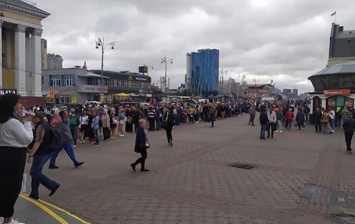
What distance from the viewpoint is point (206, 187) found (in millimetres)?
8500

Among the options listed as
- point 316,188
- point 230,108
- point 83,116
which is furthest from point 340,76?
point 316,188

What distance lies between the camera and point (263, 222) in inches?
241

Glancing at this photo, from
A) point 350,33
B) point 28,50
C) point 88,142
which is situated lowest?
point 88,142

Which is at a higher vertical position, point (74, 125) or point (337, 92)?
point (337, 92)

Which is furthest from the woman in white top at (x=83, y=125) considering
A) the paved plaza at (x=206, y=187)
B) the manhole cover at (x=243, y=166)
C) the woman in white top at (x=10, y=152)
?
the woman in white top at (x=10, y=152)

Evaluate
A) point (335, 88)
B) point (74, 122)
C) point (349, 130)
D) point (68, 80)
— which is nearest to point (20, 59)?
point (68, 80)

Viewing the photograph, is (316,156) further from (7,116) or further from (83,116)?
(7,116)

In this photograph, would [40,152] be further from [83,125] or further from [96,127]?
[83,125]

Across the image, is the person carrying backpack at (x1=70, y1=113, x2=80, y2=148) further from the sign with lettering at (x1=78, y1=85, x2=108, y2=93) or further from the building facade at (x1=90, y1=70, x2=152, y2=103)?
the building facade at (x1=90, y1=70, x2=152, y2=103)

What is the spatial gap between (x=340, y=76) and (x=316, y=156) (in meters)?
19.1

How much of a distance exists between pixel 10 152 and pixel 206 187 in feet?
15.9

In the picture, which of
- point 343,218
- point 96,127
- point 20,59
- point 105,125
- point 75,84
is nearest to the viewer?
point 343,218

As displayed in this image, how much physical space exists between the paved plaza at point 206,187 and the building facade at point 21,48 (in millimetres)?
41225

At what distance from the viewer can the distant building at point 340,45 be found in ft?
226
